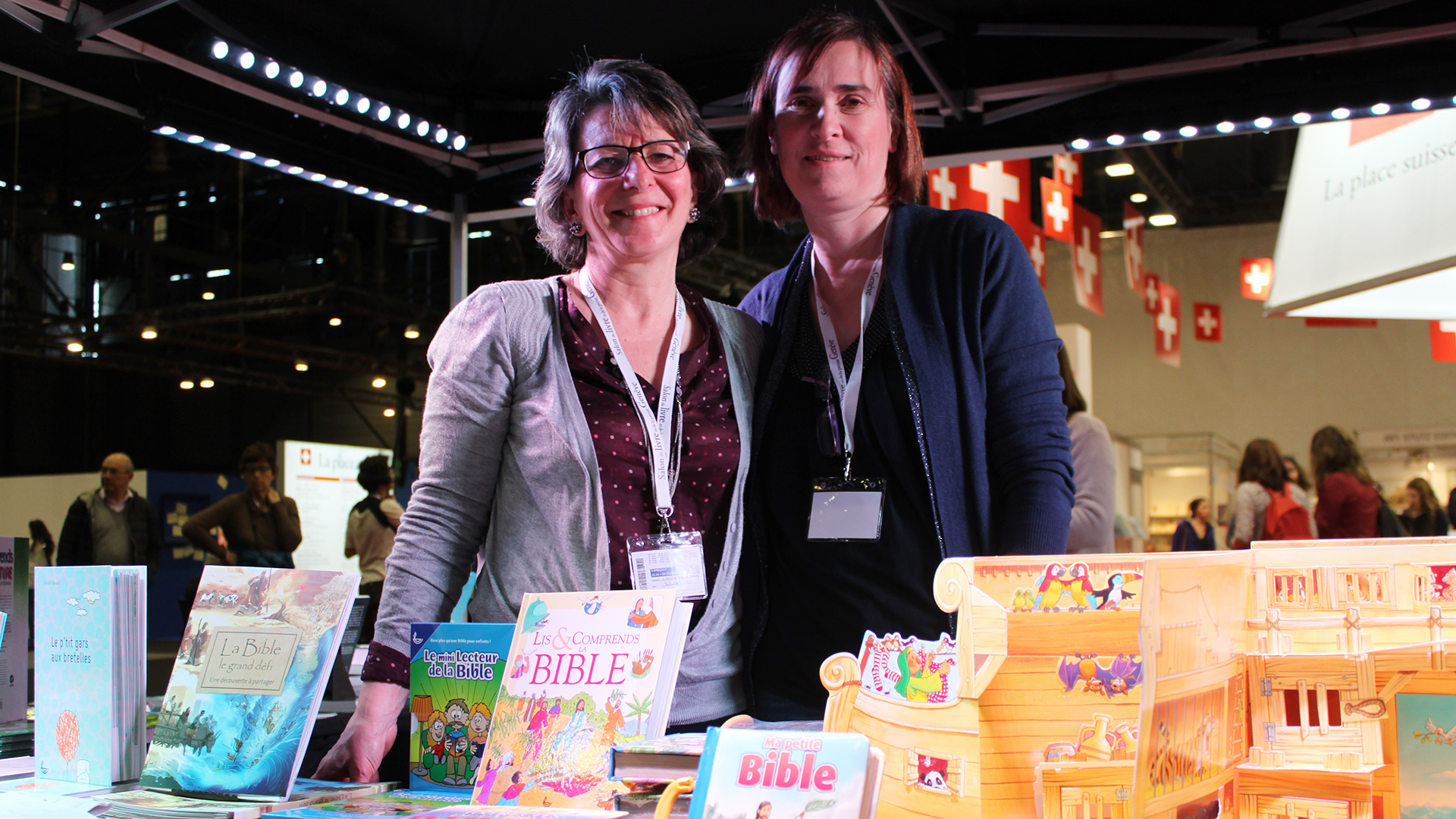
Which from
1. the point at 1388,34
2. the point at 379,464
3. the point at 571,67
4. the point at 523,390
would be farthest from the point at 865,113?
the point at 379,464

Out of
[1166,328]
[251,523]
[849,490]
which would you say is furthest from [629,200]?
[1166,328]

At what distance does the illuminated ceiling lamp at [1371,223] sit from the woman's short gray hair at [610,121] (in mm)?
2336

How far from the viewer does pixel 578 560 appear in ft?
4.78

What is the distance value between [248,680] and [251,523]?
636cm

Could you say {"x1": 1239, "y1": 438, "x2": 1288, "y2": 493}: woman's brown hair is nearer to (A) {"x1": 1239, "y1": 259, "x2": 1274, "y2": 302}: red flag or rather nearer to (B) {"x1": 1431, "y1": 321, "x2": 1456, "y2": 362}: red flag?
(B) {"x1": 1431, "y1": 321, "x2": 1456, "y2": 362}: red flag

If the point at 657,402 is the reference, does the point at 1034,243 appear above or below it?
above

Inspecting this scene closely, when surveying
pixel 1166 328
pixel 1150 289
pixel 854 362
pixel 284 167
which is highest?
pixel 1150 289

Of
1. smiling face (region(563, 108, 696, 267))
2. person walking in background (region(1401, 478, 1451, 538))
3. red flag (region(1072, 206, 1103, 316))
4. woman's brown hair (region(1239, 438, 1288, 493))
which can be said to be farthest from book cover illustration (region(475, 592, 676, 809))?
person walking in background (region(1401, 478, 1451, 538))

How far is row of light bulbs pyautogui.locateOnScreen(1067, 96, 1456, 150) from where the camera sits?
10.4 ft

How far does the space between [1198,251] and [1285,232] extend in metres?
8.67

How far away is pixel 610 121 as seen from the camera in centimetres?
162

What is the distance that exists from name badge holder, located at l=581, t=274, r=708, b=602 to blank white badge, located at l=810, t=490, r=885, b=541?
0.18 m

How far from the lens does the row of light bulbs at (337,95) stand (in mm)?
3102

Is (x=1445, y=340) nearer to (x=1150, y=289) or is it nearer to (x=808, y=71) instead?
(x=1150, y=289)
